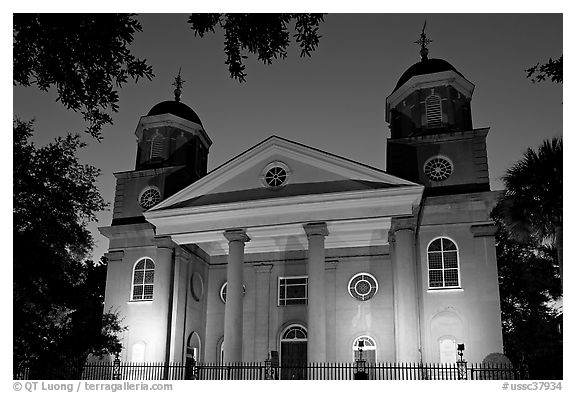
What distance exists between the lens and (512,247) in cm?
3628

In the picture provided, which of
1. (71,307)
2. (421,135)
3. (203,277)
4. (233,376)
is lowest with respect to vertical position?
(233,376)

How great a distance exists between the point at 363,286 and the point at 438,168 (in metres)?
6.30

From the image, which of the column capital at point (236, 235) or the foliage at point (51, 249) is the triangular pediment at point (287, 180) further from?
the foliage at point (51, 249)

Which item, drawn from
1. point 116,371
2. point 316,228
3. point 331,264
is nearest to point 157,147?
point 331,264

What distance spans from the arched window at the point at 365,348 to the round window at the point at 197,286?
25.1ft

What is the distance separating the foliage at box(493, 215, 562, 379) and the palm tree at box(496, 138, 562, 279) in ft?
43.3

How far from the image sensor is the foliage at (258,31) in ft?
31.1

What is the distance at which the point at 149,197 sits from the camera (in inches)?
1147

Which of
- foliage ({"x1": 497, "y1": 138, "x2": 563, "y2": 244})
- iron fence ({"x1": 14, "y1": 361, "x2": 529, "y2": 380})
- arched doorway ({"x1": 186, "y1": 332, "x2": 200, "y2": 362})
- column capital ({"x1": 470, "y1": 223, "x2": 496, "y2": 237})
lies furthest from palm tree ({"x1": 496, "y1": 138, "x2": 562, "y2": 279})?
arched doorway ({"x1": 186, "y1": 332, "x2": 200, "y2": 362})

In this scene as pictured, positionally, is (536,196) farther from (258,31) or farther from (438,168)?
(258,31)

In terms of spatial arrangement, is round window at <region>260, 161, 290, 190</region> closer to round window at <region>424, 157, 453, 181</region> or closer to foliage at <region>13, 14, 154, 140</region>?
round window at <region>424, 157, 453, 181</region>

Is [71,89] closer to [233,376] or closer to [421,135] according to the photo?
[233,376]
